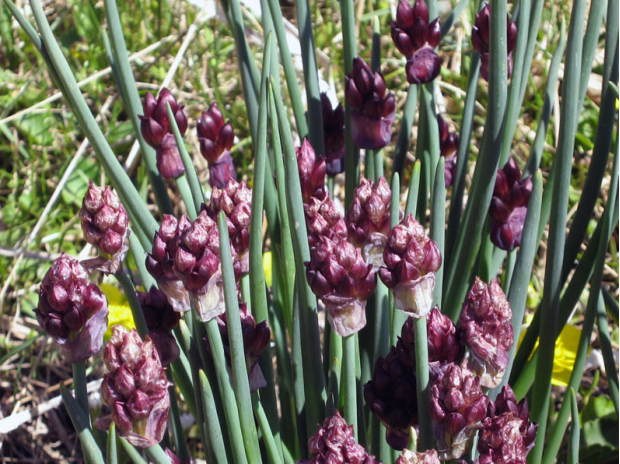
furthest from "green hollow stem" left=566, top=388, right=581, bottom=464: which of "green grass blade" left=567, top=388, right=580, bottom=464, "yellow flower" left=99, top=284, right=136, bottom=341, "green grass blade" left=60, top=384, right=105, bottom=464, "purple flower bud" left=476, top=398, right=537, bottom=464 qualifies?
"yellow flower" left=99, top=284, right=136, bottom=341

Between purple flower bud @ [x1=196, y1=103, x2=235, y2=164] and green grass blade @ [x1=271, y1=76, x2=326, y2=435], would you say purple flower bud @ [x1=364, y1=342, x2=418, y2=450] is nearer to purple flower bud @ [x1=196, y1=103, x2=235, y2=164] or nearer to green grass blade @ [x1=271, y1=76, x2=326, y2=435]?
green grass blade @ [x1=271, y1=76, x2=326, y2=435]

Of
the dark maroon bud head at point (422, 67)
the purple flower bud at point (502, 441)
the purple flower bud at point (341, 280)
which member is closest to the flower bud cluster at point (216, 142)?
the dark maroon bud head at point (422, 67)

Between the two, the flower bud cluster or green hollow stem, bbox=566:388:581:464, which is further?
the flower bud cluster

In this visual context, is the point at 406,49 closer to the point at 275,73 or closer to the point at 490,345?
the point at 275,73

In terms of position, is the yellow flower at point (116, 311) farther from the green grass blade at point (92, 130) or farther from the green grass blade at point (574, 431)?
the green grass blade at point (574, 431)

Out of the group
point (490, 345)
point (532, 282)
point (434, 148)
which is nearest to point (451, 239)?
point (434, 148)
